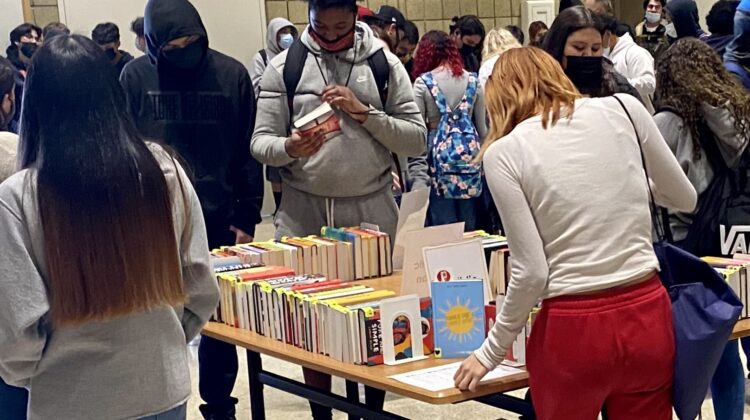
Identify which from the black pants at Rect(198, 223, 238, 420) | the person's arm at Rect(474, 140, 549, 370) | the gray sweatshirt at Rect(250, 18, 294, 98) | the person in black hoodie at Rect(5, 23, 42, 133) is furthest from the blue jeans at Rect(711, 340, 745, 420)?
the person in black hoodie at Rect(5, 23, 42, 133)

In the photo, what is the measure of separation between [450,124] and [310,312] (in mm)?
3060

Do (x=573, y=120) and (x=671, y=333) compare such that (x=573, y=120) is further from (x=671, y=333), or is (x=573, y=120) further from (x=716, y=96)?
(x=716, y=96)

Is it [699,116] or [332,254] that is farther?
[699,116]

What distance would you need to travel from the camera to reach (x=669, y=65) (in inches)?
157

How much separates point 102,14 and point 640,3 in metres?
7.77

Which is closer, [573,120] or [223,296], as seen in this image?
[573,120]

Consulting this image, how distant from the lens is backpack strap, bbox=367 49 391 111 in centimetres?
382

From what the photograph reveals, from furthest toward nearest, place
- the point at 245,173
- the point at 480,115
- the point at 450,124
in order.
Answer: the point at 480,115, the point at 450,124, the point at 245,173

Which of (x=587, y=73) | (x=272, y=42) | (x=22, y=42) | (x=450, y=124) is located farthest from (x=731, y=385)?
(x=22, y=42)

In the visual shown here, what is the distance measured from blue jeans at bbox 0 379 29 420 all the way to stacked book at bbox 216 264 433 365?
65cm

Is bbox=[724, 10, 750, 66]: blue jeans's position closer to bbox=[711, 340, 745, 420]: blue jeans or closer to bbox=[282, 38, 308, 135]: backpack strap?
bbox=[711, 340, 745, 420]: blue jeans

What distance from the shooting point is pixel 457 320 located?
2756 mm

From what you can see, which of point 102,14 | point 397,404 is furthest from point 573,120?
point 102,14

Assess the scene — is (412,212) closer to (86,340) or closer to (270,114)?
(270,114)
